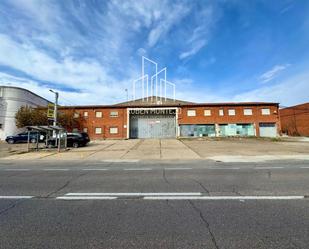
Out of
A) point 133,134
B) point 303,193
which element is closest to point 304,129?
point 133,134

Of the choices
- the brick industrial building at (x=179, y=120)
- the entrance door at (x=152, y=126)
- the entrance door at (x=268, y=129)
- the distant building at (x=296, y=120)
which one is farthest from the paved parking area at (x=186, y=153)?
the distant building at (x=296, y=120)

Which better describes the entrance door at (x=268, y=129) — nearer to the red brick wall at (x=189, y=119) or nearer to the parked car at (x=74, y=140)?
the red brick wall at (x=189, y=119)

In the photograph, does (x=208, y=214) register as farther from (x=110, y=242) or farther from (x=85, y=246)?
(x=85, y=246)

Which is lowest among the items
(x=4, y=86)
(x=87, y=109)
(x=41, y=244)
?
(x=41, y=244)

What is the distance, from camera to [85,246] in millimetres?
Answer: 3197

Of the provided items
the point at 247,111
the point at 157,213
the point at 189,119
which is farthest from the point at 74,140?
the point at 247,111

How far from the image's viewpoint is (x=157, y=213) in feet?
14.8

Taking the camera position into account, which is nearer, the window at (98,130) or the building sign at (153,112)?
the window at (98,130)

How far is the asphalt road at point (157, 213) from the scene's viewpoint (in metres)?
3.35

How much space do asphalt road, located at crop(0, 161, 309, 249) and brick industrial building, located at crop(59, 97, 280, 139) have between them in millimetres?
35287

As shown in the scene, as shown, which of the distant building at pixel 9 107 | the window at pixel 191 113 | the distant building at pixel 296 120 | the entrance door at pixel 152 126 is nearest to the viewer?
the distant building at pixel 9 107

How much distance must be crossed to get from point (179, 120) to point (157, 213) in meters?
38.4

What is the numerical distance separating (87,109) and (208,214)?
41614mm

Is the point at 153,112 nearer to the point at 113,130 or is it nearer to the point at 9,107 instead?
the point at 113,130
